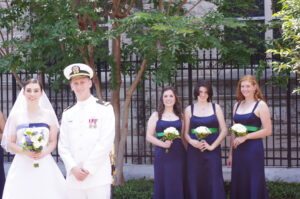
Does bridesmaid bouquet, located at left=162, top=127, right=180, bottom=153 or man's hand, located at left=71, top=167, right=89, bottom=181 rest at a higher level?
bridesmaid bouquet, located at left=162, top=127, right=180, bottom=153

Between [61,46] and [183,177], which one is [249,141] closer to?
[183,177]

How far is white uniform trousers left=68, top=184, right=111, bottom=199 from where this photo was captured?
5.37m

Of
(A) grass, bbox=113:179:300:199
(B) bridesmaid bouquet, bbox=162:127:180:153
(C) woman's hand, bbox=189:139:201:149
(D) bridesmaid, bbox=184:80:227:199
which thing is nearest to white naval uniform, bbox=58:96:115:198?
(B) bridesmaid bouquet, bbox=162:127:180:153

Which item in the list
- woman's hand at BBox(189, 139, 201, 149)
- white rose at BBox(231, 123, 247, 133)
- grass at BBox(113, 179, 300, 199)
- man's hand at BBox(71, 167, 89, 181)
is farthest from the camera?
grass at BBox(113, 179, 300, 199)

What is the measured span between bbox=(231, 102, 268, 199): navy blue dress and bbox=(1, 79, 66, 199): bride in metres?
2.47

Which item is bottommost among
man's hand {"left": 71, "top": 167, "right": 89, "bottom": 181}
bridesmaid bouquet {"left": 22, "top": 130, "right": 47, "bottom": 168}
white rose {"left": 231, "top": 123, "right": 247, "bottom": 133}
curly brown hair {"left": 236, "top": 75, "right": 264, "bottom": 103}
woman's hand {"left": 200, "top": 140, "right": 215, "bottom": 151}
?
man's hand {"left": 71, "top": 167, "right": 89, "bottom": 181}

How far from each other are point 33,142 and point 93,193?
0.99 metres

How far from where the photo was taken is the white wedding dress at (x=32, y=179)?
591 centimetres

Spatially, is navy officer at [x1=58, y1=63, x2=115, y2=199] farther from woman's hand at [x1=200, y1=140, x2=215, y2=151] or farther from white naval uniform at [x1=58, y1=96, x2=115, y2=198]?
woman's hand at [x1=200, y1=140, x2=215, y2=151]

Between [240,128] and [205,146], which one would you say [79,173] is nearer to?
[205,146]

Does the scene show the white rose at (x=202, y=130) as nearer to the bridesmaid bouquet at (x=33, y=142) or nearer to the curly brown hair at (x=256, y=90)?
the curly brown hair at (x=256, y=90)

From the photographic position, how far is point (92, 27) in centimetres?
843

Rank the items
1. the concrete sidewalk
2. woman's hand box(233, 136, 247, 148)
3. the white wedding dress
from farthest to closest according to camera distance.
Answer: the concrete sidewalk < woman's hand box(233, 136, 247, 148) < the white wedding dress

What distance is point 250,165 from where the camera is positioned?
269 inches
